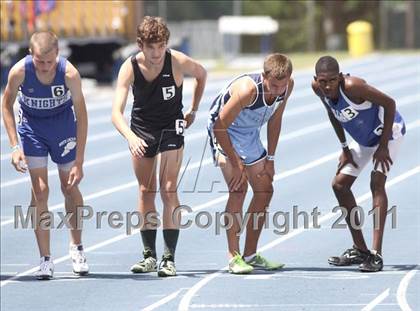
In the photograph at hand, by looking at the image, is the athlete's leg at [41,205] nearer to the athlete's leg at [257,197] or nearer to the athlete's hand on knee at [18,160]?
the athlete's hand on knee at [18,160]

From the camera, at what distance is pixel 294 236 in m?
12.6

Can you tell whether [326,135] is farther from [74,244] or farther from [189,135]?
[74,244]

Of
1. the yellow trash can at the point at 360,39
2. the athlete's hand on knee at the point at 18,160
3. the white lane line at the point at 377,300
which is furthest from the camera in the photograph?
the yellow trash can at the point at 360,39

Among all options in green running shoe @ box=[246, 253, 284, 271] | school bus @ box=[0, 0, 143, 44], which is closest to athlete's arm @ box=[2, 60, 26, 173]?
green running shoe @ box=[246, 253, 284, 271]

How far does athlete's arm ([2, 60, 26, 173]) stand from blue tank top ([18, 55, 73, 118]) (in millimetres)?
47

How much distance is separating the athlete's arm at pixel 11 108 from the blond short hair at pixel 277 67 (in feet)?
6.23

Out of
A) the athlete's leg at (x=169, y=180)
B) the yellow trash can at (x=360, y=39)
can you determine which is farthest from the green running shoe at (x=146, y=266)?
the yellow trash can at (x=360, y=39)

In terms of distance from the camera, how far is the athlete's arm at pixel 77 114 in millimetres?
9844

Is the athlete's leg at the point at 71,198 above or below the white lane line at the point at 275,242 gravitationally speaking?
above

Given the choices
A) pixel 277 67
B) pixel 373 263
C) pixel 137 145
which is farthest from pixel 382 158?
pixel 137 145

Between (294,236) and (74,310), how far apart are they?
Answer: 346 cm

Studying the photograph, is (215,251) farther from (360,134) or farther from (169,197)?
(360,134)

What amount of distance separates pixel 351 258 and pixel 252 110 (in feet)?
4.99

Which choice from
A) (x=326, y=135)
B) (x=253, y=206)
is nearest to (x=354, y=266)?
(x=253, y=206)
